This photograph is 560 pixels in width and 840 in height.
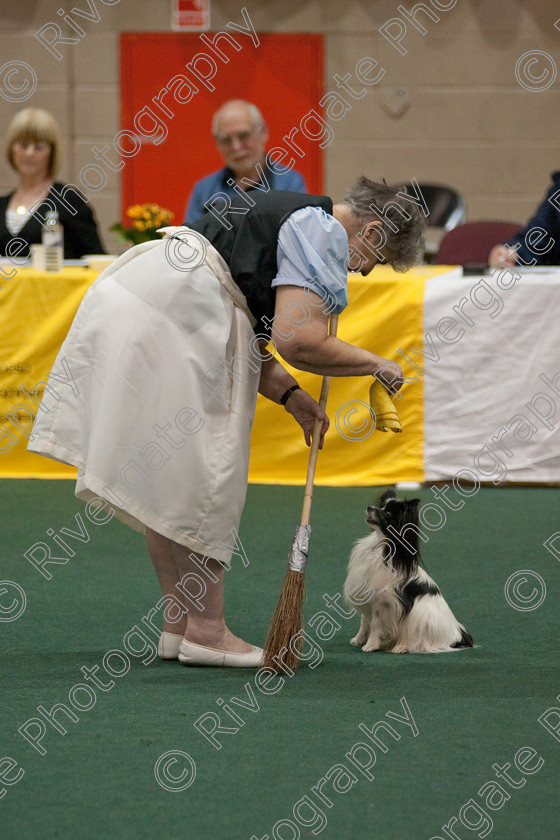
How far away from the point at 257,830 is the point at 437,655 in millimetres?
923

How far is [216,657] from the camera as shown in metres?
2.30

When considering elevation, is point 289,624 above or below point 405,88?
below

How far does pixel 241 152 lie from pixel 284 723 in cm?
317

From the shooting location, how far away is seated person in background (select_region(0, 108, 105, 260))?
4500 mm

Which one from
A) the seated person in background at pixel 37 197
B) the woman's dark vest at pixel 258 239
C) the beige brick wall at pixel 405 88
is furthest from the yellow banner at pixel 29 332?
the beige brick wall at pixel 405 88

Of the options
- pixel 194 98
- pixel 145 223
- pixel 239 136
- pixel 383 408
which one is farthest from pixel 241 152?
pixel 383 408

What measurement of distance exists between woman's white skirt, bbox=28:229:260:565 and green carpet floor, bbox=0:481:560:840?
362 millimetres

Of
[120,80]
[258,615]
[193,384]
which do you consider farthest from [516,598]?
[120,80]

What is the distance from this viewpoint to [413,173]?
6887 millimetres

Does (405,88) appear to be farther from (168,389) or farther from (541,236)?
(168,389)

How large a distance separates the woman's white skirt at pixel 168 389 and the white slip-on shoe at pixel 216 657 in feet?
0.76

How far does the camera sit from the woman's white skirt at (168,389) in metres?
2.14

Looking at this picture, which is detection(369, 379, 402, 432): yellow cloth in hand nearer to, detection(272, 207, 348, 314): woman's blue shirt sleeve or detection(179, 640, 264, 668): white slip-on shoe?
detection(272, 207, 348, 314): woman's blue shirt sleeve

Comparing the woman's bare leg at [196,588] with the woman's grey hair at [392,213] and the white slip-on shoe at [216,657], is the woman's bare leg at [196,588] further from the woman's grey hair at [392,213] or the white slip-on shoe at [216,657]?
the woman's grey hair at [392,213]
